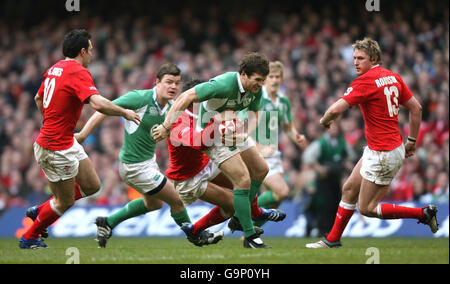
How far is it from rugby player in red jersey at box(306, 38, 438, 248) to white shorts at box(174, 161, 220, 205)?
64.3 inches

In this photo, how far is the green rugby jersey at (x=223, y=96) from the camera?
7.28 meters

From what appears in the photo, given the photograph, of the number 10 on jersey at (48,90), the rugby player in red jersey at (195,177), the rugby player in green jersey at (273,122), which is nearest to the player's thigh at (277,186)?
the rugby player in green jersey at (273,122)

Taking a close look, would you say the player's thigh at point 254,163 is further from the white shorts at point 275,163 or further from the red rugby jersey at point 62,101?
the white shorts at point 275,163

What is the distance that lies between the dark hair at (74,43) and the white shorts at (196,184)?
1.98 metres

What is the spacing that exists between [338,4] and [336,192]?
792cm

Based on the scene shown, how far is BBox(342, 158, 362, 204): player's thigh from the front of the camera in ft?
25.5

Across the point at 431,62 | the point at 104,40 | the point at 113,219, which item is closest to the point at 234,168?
the point at 113,219

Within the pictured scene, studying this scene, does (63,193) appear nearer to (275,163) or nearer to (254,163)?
(254,163)

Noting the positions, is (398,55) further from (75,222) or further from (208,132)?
(208,132)

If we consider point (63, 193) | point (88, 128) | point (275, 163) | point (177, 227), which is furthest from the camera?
point (177, 227)

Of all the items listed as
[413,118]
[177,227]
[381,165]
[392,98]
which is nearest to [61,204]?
[381,165]

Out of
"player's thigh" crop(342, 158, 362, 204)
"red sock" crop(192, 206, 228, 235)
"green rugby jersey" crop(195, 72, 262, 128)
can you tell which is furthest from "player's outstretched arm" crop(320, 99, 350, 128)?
"red sock" crop(192, 206, 228, 235)

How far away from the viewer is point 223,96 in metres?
7.42

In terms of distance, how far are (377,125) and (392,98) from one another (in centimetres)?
34
